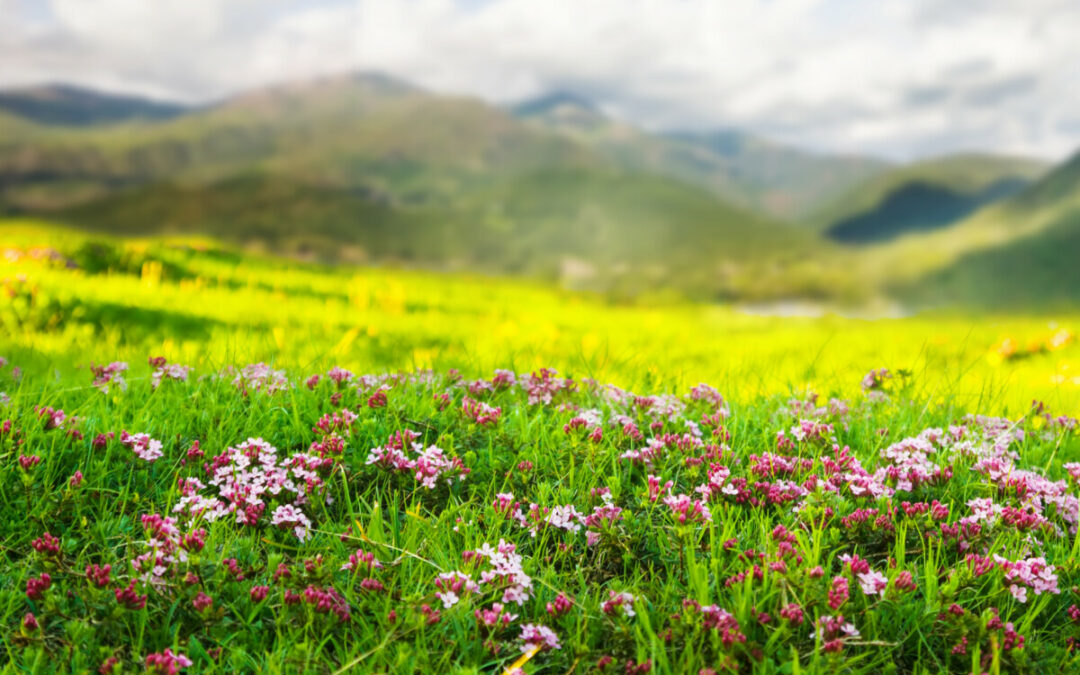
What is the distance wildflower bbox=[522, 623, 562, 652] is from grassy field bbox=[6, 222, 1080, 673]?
1cm

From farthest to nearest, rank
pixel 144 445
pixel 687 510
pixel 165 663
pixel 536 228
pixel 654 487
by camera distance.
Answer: pixel 536 228
pixel 144 445
pixel 654 487
pixel 687 510
pixel 165 663

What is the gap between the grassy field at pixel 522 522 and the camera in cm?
292

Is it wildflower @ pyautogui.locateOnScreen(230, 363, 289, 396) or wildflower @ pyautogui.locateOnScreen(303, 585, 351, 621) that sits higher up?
wildflower @ pyautogui.locateOnScreen(230, 363, 289, 396)

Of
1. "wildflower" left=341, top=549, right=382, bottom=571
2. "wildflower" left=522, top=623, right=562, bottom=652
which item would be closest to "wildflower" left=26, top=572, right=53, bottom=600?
"wildflower" left=341, top=549, right=382, bottom=571

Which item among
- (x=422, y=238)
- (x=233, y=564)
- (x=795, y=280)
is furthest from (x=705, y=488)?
(x=422, y=238)

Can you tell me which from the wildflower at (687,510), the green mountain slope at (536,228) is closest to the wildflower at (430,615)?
the wildflower at (687,510)

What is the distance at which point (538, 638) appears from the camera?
112 inches

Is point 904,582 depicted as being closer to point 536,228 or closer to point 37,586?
point 37,586

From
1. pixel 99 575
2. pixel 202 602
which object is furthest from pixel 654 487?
pixel 99 575

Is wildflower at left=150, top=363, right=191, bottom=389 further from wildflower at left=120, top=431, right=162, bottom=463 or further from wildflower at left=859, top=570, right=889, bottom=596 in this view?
wildflower at left=859, top=570, right=889, bottom=596

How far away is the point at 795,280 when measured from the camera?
26.1m

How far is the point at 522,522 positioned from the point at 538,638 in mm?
761

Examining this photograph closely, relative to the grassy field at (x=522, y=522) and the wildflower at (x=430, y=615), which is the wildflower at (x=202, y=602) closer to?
the grassy field at (x=522, y=522)

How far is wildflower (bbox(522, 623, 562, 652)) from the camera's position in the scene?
2838 mm
